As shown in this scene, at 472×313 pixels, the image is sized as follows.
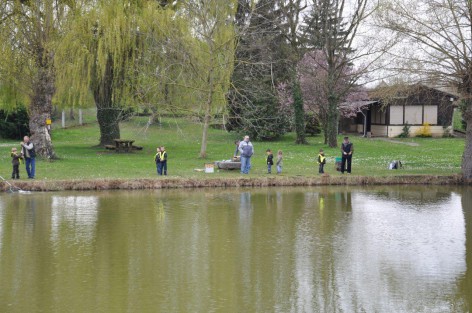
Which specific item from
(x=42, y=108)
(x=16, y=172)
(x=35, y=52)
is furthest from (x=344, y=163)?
(x=35, y=52)

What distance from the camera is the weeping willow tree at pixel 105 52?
A: 3312 centimetres

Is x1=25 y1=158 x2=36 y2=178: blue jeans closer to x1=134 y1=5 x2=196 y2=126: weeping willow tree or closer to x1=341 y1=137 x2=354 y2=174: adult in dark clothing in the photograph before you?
x1=134 y1=5 x2=196 y2=126: weeping willow tree

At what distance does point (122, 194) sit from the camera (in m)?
24.0

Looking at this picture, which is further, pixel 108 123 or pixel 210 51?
pixel 108 123

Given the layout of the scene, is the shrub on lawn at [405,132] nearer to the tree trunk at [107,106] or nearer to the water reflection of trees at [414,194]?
the tree trunk at [107,106]

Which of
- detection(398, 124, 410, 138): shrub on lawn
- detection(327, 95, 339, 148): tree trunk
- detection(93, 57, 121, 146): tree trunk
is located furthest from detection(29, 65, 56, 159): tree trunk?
detection(398, 124, 410, 138): shrub on lawn

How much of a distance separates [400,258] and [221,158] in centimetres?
2101

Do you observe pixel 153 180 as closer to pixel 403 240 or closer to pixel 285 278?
pixel 403 240

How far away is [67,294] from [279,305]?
3.52 meters

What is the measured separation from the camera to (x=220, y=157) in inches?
1385

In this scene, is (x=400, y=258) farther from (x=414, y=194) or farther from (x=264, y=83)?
(x=264, y=83)

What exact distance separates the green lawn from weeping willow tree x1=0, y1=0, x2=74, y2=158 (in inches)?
82.8

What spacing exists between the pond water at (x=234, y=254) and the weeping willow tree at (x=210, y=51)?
1162 centimetres

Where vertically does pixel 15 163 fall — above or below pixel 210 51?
below
